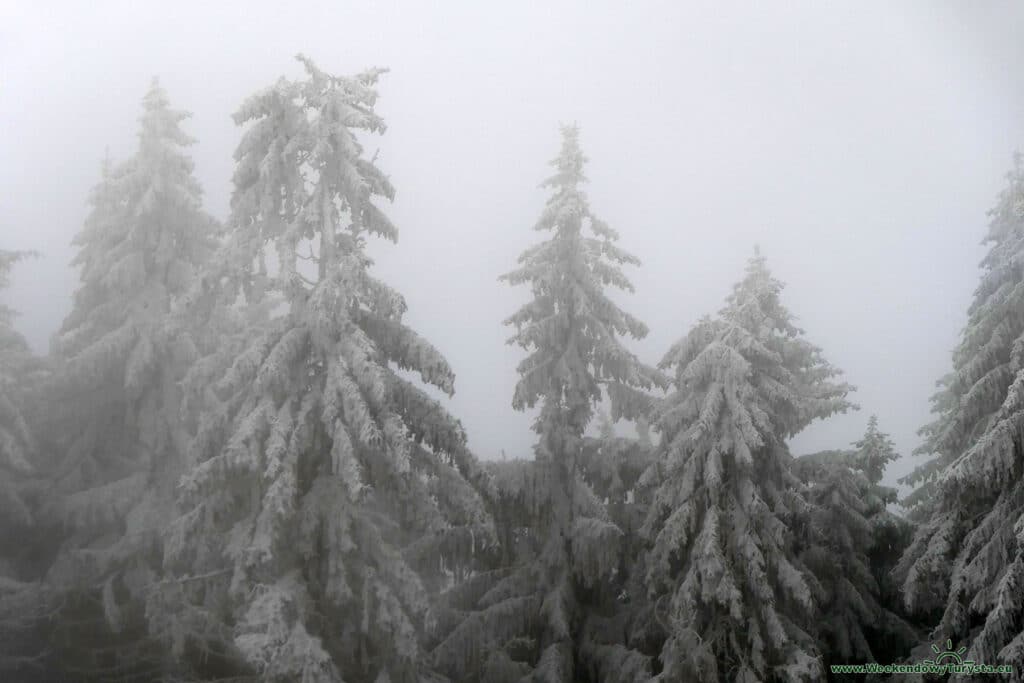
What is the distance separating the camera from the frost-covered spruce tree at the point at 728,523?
48.6 ft

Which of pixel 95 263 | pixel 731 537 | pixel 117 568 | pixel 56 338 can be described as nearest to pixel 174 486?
pixel 117 568

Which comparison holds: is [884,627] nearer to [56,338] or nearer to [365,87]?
[365,87]

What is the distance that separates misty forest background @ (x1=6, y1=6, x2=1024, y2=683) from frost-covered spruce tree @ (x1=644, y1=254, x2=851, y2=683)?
0.07 metres

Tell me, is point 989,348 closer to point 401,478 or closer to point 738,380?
point 738,380

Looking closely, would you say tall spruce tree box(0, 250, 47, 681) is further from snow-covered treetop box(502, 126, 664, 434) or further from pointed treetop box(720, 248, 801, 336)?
pointed treetop box(720, 248, 801, 336)

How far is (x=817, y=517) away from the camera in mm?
19250

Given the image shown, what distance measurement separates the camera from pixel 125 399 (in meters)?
19.9

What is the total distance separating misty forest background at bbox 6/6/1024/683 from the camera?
508 inches

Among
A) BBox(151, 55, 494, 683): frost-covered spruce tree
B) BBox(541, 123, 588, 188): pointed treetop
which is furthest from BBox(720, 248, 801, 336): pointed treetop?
BBox(151, 55, 494, 683): frost-covered spruce tree

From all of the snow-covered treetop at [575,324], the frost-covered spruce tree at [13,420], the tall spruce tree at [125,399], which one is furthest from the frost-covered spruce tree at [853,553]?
the frost-covered spruce tree at [13,420]

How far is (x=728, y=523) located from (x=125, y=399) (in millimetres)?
13986

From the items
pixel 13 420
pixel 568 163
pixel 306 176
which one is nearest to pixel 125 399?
pixel 13 420

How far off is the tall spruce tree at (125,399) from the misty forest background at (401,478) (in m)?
0.07

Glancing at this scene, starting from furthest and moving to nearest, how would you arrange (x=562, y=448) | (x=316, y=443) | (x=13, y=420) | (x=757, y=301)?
(x=13, y=420) < (x=562, y=448) < (x=757, y=301) < (x=316, y=443)
